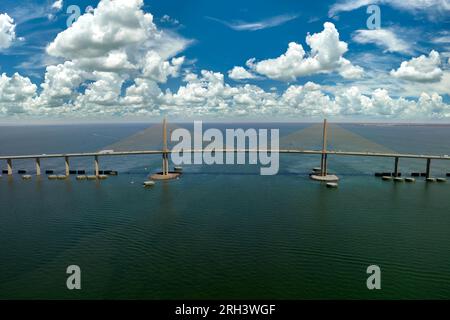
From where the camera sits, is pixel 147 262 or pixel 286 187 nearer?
pixel 147 262

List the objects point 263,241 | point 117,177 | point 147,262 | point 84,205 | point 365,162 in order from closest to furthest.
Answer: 1. point 147,262
2. point 263,241
3. point 84,205
4. point 117,177
5. point 365,162

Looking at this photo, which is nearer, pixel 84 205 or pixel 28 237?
pixel 28 237
